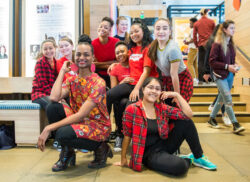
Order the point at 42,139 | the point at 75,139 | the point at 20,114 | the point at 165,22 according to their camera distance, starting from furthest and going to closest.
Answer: the point at 20,114 < the point at 165,22 < the point at 75,139 < the point at 42,139

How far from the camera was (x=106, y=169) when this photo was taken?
1.95m

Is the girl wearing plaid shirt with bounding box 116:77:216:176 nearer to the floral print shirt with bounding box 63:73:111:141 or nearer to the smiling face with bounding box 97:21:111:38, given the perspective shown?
the floral print shirt with bounding box 63:73:111:141

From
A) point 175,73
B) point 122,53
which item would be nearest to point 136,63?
point 122,53

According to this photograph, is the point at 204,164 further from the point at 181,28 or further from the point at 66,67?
the point at 181,28

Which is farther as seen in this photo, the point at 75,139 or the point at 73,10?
the point at 73,10

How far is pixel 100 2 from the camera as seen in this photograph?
363 cm

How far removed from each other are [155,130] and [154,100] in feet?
0.81

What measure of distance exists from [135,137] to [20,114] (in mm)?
1462

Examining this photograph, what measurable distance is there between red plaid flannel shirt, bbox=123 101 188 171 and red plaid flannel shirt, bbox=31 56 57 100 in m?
1.16

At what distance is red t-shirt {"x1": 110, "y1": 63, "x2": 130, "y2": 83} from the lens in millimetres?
2423

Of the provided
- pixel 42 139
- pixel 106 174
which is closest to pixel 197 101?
pixel 106 174

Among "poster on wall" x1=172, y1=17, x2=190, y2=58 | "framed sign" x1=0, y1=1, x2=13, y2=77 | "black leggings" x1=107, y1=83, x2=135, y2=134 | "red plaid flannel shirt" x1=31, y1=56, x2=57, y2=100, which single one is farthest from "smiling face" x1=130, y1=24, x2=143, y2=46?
"poster on wall" x1=172, y1=17, x2=190, y2=58

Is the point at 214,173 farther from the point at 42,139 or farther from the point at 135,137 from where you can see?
the point at 42,139

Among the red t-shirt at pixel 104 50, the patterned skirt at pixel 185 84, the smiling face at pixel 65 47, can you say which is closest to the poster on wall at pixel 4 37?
the smiling face at pixel 65 47
